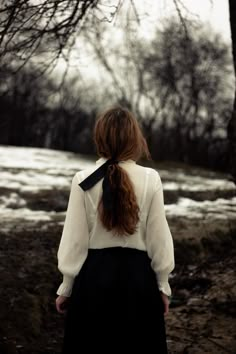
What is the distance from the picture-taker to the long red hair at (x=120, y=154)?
2674 mm

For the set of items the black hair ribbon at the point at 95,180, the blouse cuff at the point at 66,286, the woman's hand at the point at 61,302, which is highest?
the black hair ribbon at the point at 95,180

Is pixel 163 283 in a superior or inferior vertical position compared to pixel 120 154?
inferior

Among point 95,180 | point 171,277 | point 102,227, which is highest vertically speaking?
point 95,180

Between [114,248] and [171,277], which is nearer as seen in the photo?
[114,248]

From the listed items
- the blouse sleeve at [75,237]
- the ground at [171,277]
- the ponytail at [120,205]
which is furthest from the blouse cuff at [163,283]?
the ground at [171,277]

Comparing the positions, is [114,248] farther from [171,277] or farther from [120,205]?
[171,277]

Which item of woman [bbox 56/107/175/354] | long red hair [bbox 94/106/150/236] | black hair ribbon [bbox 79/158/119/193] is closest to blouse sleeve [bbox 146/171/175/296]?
woman [bbox 56/107/175/354]

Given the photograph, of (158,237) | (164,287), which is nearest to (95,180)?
(158,237)

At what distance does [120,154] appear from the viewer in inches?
107

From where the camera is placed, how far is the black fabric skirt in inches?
108

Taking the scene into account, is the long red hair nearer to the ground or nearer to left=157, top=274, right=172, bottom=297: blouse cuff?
left=157, top=274, right=172, bottom=297: blouse cuff

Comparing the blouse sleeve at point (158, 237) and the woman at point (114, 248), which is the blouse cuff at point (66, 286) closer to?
the woman at point (114, 248)

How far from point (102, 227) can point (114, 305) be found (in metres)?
0.42

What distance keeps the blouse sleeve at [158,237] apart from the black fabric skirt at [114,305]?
5 cm
